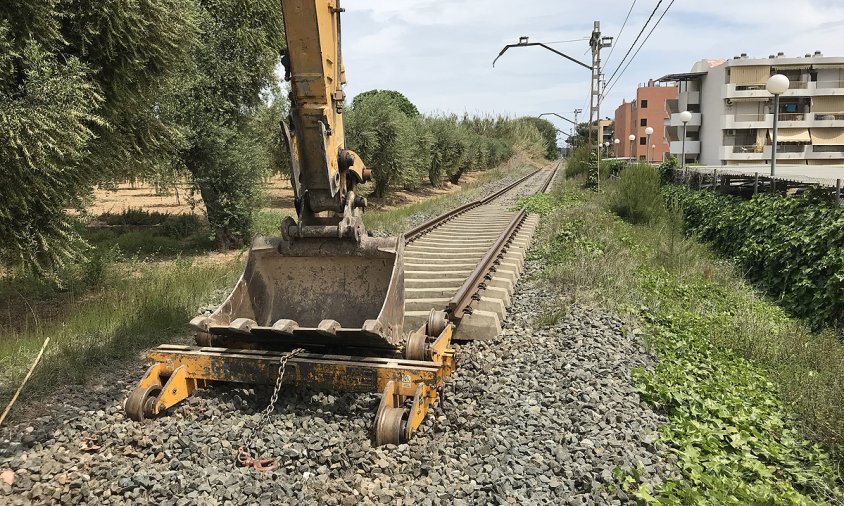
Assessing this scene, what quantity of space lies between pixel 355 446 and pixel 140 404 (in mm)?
1827

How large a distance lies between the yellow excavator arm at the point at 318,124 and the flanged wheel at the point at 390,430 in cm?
209

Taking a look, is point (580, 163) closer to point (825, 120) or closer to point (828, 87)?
point (825, 120)

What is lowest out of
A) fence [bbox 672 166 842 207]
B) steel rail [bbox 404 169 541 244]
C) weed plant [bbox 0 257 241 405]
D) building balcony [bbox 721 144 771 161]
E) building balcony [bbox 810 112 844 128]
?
weed plant [bbox 0 257 241 405]

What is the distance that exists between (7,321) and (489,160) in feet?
189

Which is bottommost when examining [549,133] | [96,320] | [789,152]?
[96,320]

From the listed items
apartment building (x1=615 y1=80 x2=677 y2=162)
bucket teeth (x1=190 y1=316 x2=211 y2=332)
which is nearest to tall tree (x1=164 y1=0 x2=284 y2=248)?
bucket teeth (x1=190 y1=316 x2=211 y2=332)

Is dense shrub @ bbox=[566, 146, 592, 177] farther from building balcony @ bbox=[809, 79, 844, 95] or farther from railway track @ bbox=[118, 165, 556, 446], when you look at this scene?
building balcony @ bbox=[809, 79, 844, 95]

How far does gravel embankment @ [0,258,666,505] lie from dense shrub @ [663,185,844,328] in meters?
4.35

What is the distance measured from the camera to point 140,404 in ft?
→ 15.6

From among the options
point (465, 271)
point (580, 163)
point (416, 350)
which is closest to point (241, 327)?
point (416, 350)

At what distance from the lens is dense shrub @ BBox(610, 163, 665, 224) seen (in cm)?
1655

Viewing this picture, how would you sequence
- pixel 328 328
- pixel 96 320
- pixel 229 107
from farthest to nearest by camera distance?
pixel 229 107, pixel 96 320, pixel 328 328

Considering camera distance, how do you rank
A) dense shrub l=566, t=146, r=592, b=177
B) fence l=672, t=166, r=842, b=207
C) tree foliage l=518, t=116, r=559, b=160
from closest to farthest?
fence l=672, t=166, r=842, b=207 < dense shrub l=566, t=146, r=592, b=177 < tree foliage l=518, t=116, r=559, b=160

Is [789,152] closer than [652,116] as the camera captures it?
Yes
